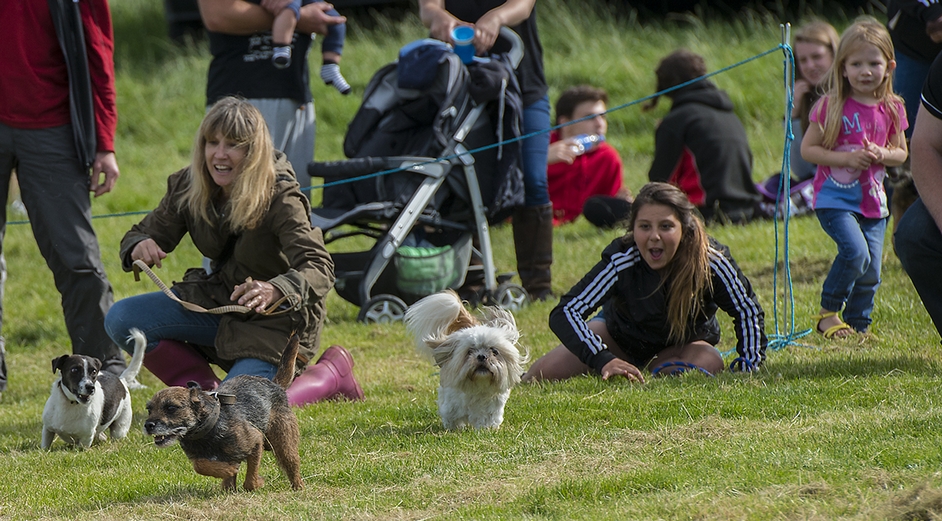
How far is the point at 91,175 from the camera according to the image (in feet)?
20.1

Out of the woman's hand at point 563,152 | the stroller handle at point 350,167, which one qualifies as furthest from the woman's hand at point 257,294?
the woman's hand at point 563,152

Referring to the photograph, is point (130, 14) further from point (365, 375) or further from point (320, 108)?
point (365, 375)

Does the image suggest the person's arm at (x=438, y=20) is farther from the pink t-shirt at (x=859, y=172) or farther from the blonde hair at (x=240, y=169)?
the pink t-shirt at (x=859, y=172)

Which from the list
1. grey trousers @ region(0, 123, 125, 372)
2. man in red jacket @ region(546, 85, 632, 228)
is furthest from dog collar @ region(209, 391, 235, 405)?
man in red jacket @ region(546, 85, 632, 228)

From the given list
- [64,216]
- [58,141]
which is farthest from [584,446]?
[58,141]

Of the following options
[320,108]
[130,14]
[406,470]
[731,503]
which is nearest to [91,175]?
[406,470]

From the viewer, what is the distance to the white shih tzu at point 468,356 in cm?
460

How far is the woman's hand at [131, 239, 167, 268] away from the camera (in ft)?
17.0

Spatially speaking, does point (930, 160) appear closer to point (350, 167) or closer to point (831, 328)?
point (831, 328)

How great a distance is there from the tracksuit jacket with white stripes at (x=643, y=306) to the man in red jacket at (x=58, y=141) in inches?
102

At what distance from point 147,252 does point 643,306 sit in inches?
96.5

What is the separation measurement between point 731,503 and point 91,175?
163 inches

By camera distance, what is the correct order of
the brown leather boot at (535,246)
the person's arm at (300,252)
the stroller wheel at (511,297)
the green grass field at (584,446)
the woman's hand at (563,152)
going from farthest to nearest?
the woman's hand at (563,152)
the brown leather boot at (535,246)
the stroller wheel at (511,297)
the person's arm at (300,252)
the green grass field at (584,446)

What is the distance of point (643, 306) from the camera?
5598 millimetres
